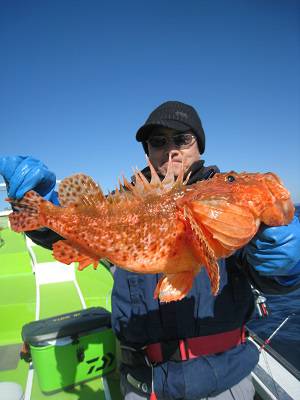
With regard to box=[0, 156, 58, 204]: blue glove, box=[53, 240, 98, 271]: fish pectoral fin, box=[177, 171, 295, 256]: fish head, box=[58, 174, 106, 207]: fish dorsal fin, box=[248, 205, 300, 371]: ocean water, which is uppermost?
box=[0, 156, 58, 204]: blue glove

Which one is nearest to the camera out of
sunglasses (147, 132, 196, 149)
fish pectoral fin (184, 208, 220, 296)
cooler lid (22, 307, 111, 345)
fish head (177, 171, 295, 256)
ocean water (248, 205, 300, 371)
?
fish pectoral fin (184, 208, 220, 296)

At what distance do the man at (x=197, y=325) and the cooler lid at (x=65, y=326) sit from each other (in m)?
1.43

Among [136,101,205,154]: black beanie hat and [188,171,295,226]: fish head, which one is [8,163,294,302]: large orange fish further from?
[136,101,205,154]: black beanie hat

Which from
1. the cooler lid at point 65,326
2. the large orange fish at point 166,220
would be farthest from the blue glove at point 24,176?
the cooler lid at point 65,326

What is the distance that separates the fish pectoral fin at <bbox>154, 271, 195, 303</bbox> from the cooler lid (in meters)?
2.70

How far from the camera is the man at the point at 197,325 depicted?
8.70 ft

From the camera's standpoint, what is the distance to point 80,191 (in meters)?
2.64

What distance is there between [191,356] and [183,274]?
3.57ft

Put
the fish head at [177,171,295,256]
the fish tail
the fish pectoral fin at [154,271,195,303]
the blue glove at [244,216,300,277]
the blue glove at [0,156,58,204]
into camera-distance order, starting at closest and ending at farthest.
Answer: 1. the fish head at [177,171,295,256]
2. the fish pectoral fin at [154,271,195,303]
3. the blue glove at [244,216,300,277]
4. the fish tail
5. the blue glove at [0,156,58,204]

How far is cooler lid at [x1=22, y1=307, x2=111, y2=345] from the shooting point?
13.9ft

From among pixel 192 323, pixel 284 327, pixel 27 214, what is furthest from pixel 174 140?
pixel 284 327

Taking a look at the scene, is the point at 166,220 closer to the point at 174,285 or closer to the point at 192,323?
the point at 174,285

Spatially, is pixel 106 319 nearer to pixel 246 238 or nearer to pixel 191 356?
pixel 191 356

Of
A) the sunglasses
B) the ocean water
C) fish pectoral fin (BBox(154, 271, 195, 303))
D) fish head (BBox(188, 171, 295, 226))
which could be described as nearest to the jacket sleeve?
fish head (BBox(188, 171, 295, 226))
